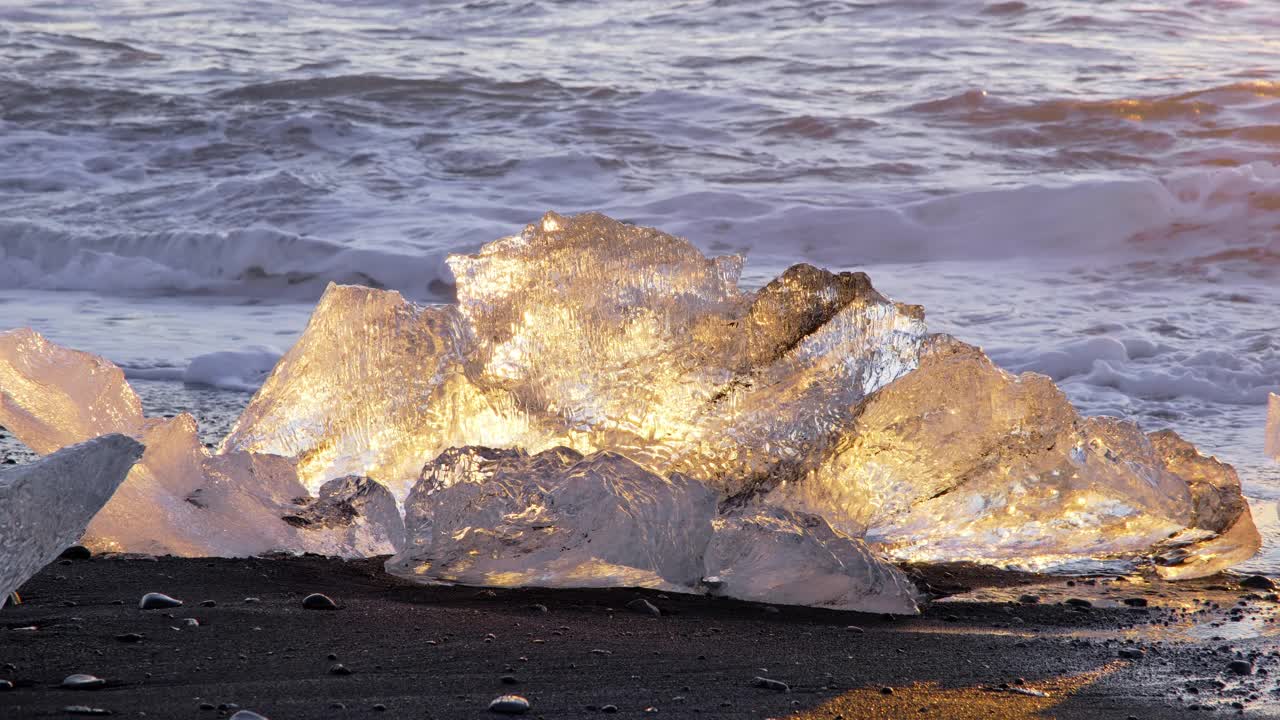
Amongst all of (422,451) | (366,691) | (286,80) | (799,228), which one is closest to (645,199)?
(799,228)

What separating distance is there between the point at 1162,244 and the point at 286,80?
8.86m

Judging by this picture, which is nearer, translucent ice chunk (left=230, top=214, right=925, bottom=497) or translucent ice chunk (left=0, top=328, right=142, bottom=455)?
translucent ice chunk (left=0, top=328, right=142, bottom=455)

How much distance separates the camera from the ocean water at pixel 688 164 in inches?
248

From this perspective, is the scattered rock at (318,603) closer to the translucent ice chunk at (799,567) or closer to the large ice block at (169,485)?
the large ice block at (169,485)

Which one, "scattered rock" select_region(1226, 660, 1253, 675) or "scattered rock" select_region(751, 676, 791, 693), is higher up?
"scattered rock" select_region(751, 676, 791, 693)

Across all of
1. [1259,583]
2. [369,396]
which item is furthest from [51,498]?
[1259,583]

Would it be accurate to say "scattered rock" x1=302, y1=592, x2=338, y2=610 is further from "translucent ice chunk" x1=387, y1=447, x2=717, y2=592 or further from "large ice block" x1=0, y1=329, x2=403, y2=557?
"large ice block" x1=0, y1=329, x2=403, y2=557

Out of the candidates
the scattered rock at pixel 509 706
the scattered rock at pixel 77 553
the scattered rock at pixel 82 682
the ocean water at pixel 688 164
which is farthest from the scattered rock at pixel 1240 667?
the scattered rock at pixel 77 553

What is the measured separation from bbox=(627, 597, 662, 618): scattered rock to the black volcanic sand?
0.08 ft

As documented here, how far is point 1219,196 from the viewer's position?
9.47 m

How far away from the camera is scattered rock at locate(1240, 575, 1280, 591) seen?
290 centimetres

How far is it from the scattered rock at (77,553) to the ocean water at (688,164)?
1.63 meters

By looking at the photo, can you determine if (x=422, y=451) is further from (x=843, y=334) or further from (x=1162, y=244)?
(x=1162, y=244)

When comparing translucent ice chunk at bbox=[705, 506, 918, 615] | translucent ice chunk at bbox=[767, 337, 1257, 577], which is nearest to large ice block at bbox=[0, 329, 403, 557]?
translucent ice chunk at bbox=[705, 506, 918, 615]
